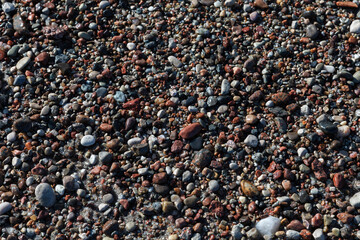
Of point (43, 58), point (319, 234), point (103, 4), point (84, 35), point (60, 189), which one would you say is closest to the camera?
point (319, 234)

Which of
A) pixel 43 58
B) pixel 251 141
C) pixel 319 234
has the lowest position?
pixel 319 234

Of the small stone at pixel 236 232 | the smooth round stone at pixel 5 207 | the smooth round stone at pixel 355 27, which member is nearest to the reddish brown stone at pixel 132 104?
the smooth round stone at pixel 5 207

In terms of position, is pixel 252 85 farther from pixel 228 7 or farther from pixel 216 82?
pixel 228 7

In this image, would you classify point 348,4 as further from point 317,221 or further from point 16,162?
point 16,162

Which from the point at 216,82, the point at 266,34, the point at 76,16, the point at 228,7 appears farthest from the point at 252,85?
the point at 76,16

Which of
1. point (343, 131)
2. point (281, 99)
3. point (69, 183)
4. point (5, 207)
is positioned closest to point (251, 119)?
point (281, 99)

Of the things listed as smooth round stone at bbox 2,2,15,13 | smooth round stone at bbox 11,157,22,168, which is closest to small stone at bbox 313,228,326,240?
smooth round stone at bbox 11,157,22,168

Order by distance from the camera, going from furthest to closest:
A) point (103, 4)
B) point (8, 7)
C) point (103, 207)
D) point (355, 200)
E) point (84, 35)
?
point (8, 7) < point (103, 4) < point (84, 35) < point (103, 207) < point (355, 200)

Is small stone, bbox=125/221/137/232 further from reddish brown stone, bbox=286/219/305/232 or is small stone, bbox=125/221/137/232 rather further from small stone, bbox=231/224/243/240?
reddish brown stone, bbox=286/219/305/232
